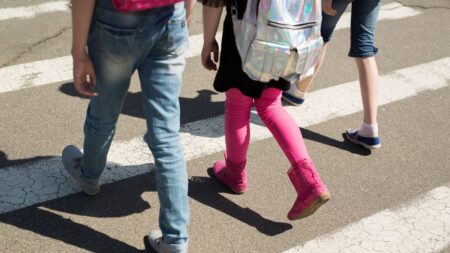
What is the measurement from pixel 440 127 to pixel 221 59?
6.86 ft

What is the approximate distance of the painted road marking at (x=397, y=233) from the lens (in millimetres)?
2994

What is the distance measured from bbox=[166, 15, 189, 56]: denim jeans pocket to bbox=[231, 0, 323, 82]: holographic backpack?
32 cm

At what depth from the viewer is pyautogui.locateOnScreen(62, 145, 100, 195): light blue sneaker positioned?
301cm

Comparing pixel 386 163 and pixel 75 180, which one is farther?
pixel 386 163

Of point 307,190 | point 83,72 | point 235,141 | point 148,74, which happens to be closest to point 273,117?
point 235,141

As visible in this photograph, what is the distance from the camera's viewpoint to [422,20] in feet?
20.2

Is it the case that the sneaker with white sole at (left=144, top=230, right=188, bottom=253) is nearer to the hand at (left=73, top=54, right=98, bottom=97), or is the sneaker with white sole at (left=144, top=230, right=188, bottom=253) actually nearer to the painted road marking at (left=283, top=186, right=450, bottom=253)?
the painted road marking at (left=283, top=186, right=450, bottom=253)

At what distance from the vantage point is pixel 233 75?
9.32ft

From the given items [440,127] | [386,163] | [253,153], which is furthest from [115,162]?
[440,127]

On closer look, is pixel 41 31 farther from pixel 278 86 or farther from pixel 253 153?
pixel 278 86

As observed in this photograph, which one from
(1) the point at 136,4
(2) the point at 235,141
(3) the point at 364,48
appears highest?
(1) the point at 136,4

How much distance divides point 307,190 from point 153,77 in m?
0.97

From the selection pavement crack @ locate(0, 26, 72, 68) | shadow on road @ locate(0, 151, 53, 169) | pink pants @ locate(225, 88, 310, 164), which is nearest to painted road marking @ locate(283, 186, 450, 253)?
pink pants @ locate(225, 88, 310, 164)

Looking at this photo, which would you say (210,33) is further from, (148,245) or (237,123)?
Result: (148,245)
